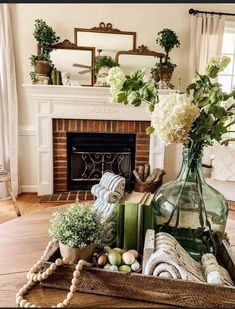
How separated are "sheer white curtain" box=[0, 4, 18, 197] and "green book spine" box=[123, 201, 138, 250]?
2728 millimetres

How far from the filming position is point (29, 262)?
0.96 meters

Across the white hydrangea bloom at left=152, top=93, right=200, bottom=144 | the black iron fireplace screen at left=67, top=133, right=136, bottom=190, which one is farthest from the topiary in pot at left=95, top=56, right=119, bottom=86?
the white hydrangea bloom at left=152, top=93, right=200, bottom=144

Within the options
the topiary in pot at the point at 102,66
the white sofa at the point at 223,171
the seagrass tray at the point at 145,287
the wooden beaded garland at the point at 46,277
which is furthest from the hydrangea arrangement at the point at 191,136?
the topiary in pot at the point at 102,66

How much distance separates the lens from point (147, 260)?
2.68 feet

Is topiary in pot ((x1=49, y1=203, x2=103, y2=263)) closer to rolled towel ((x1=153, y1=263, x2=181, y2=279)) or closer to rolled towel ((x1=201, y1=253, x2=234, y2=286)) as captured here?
rolled towel ((x1=153, y1=263, x2=181, y2=279))

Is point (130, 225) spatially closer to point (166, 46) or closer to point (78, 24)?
point (166, 46)

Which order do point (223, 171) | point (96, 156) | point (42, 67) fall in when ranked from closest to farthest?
1. point (223, 171)
2. point (42, 67)
3. point (96, 156)

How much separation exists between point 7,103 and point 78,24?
50.2 inches

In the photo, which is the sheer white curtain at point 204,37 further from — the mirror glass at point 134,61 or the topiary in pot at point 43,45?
the topiary in pot at point 43,45

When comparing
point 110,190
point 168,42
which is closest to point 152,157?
point 168,42

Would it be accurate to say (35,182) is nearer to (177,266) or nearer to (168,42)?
(168,42)

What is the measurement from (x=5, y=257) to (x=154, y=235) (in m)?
0.54

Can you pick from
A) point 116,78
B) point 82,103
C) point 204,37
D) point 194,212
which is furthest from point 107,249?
point 204,37

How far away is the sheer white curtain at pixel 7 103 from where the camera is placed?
10.4 feet
